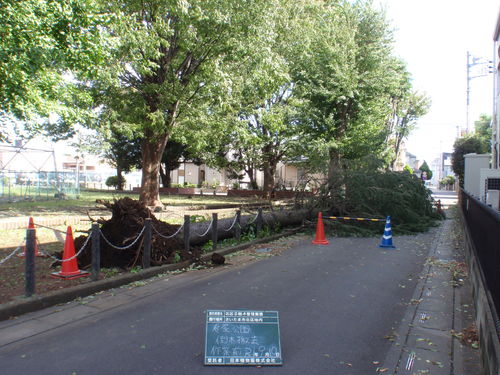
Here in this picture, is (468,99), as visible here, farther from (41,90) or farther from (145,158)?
(41,90)

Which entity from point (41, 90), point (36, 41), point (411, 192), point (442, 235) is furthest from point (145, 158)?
point (442, 235)

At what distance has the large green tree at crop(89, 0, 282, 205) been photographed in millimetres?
14422

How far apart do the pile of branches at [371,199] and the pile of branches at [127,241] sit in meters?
7.69

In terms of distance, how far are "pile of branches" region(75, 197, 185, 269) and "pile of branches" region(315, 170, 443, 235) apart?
7690 millimetres

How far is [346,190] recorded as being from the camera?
49.1 ft

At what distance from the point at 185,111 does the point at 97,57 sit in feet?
24.5

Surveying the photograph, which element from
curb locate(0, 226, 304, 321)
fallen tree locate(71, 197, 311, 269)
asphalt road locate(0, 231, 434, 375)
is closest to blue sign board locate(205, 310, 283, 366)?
asphalt road locate(0, 231, 434, 375)

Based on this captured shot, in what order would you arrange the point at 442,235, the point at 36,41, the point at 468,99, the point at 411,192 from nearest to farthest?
the point at 36,41
the point at 442,235
the point at 411,192
the point at 468,99

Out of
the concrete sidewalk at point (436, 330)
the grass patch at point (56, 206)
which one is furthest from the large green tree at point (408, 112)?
the concrete sidewalk at point (436, 330)

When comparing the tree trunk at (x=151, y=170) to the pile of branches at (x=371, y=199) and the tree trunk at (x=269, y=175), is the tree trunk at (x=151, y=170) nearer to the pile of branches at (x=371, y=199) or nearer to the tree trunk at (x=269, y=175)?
the pile of branches at (x=371, y=199)

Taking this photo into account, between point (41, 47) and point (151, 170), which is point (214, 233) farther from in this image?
point (151, 170)

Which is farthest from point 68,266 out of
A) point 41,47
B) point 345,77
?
point 345,77

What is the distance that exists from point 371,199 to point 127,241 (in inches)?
392

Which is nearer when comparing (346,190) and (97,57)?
(97,57)
